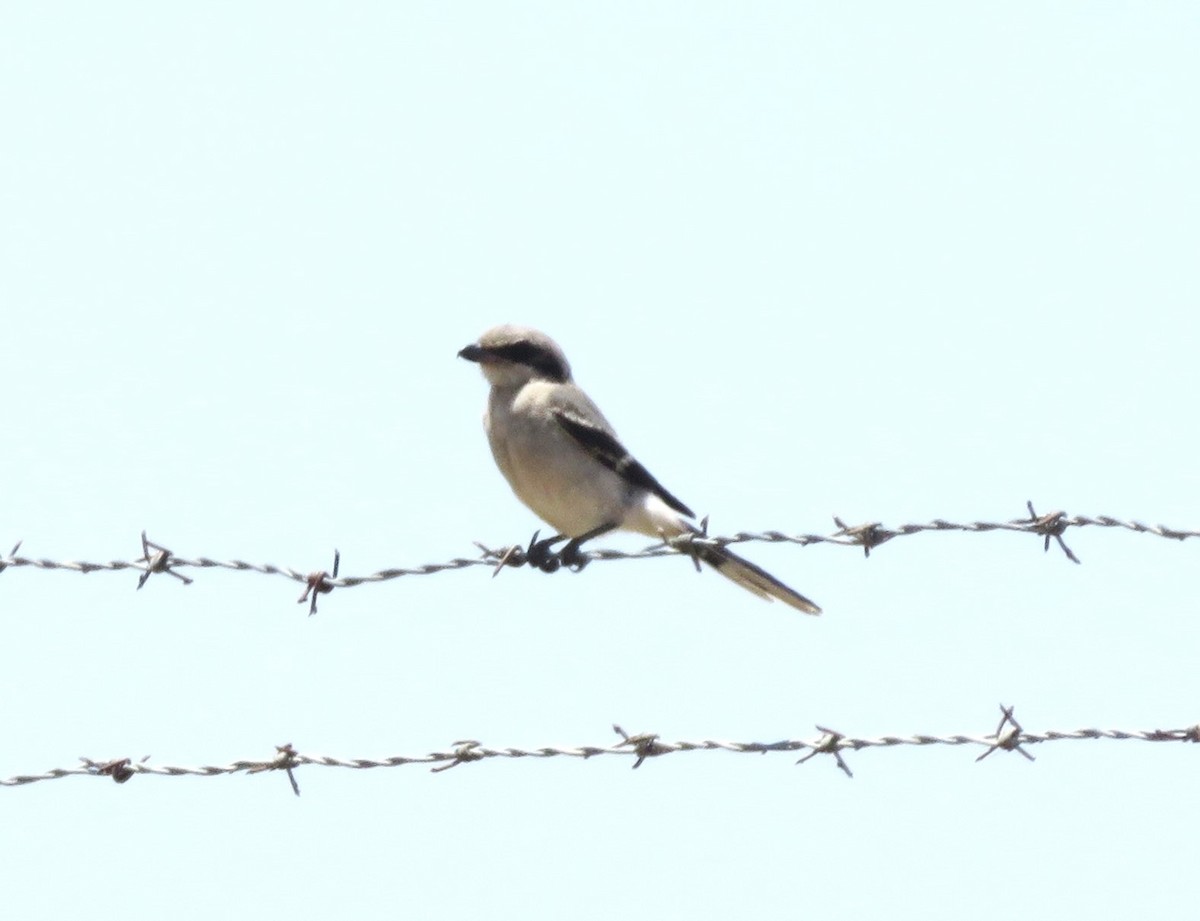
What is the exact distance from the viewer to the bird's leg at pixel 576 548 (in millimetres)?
8159

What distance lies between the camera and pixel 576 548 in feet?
27.6

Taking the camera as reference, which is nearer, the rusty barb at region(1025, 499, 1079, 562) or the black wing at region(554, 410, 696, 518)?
the rusty barb at region(1025, 499, 1079, 562)

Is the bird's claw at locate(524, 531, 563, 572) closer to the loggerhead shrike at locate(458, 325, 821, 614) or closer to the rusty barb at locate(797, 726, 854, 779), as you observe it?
the loggerhead shrike at locate(458, 325, 821, 614)

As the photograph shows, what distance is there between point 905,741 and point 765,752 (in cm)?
42

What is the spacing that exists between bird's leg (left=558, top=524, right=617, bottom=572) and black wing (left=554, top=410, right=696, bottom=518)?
11.6 inches

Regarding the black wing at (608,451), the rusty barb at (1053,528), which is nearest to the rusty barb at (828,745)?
the rusty barb at (1053,528)

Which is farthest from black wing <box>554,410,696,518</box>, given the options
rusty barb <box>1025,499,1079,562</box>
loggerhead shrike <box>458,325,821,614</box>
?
rusty barb <box>1025,499,1079,562</box>

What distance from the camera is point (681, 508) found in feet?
30.1

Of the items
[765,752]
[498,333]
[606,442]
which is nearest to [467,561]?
[765,752]

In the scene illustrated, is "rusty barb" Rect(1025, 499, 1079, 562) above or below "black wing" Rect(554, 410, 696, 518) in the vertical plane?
below

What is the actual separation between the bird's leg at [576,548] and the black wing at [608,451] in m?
0.29

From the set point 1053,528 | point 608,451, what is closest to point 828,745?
point 1053,528

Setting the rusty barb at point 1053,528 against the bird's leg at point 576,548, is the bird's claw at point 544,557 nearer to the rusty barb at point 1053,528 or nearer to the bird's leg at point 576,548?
the bird's leg at point 576,548

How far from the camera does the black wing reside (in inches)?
352
